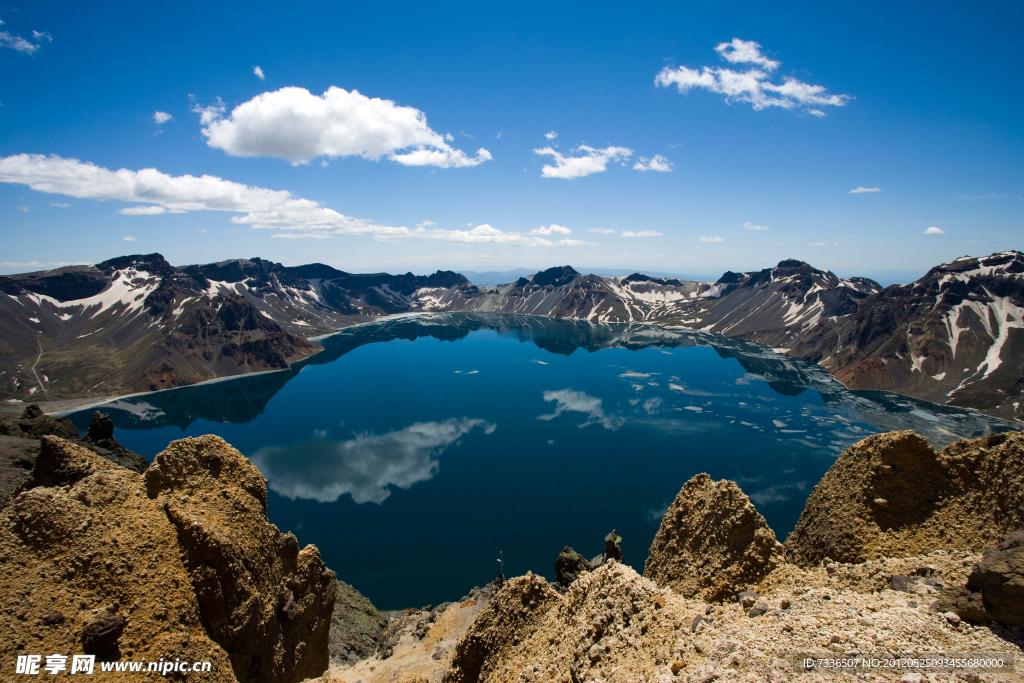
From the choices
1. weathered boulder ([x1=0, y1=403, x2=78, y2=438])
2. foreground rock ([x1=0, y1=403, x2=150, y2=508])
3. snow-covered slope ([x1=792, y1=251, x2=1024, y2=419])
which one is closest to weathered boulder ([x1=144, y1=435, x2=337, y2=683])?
foreground rock ([x1=0, y1=403, x2=150, y2=508])

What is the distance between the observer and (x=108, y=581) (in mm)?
16453

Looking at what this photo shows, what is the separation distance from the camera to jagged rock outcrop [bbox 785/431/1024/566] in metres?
17.8

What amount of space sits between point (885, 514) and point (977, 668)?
969 cm

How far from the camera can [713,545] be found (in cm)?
2080

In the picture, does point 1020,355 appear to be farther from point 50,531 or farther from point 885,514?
point 50,531

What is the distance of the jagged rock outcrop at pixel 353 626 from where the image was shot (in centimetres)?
4006

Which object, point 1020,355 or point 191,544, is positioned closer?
point 191,544

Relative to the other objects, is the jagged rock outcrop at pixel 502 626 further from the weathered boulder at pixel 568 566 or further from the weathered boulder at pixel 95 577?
the weathered boulder at pixel 568 566

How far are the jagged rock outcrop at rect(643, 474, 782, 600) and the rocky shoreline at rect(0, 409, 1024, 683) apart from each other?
9cm

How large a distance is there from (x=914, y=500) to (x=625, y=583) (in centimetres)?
1269

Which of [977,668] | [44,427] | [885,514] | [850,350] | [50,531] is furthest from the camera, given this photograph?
[850,350]

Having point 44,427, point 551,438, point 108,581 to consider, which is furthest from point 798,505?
point 44,427

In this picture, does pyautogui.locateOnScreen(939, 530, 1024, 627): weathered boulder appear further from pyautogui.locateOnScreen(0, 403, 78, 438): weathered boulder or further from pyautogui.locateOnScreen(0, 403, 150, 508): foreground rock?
pyautogui.locateOnScreen(0, 403, 78, 438): weathered boulder

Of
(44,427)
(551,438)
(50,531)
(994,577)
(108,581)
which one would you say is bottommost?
(551,438)
